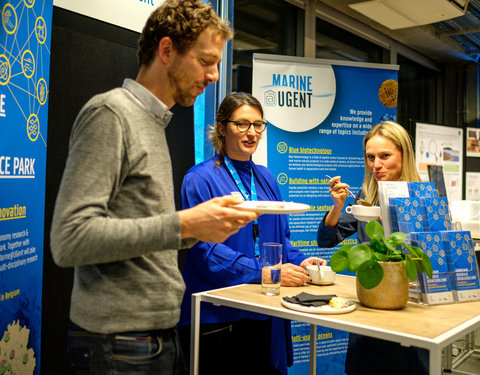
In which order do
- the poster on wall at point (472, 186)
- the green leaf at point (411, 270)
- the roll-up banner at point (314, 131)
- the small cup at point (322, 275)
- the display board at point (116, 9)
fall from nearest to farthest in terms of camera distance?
the green leaf at point (411, 270)
the small cup at point (322, 275)
the display board at point (116, 9)
the roll-up banner at point (314, 131)
the poster on wall at point (472, 186)

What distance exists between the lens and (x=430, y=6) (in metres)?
4.74

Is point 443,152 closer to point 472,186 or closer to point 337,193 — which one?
point 472,186

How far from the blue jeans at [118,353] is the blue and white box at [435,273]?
0.91 metres

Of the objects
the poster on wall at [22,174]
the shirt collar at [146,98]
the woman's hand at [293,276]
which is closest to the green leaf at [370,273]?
the woman's hand at [293,276]

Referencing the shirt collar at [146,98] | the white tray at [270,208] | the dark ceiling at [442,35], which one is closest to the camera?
the shirt collar at [146,98]

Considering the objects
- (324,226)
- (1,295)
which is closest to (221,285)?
(324,226)

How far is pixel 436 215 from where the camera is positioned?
171 centimetres

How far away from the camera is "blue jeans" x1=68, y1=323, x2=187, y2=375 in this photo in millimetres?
1093

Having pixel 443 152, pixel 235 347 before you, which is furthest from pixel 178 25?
pixel 443 152

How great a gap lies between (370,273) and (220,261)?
0.69 m

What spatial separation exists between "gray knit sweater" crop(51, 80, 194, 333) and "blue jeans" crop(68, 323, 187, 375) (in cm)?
3

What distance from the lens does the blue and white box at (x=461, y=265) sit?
163 cm

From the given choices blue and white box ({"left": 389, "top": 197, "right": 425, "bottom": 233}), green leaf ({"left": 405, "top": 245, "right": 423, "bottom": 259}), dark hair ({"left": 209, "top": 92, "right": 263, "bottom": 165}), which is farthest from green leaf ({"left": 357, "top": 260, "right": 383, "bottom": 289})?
dark hair ({"left": 209, "top": 92, "right": 263, "bottom": 165})

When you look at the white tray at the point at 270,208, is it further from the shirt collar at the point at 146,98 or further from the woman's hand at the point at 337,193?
the woman's hand at the point at 337,193
